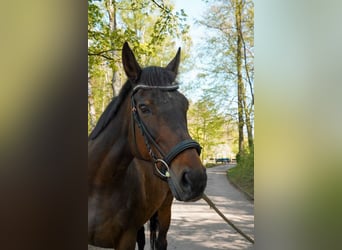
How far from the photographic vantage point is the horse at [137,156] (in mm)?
825

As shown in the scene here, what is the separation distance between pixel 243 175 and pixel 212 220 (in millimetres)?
385

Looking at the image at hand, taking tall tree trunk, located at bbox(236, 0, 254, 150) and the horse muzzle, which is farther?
tall tree trunk, located at bbox(236, 0, 254, 150)

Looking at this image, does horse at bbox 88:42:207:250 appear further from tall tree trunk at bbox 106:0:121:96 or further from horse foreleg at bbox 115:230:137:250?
tall tree trunk at bbox 106:0:121:96

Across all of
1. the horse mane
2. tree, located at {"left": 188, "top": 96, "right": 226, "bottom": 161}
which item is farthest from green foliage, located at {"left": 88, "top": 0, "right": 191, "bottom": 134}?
tree, located at {"left": 188, "top": 96, "right": 226, "bottom": 161}

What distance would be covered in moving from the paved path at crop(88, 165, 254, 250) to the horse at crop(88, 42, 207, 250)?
50 centimetres

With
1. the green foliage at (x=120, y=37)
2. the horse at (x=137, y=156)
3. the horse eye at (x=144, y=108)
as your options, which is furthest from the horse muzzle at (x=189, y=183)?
the green foliage at (x=120, y=37)

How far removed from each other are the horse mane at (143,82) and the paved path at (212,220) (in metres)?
0.72

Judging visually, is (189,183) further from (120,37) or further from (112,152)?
(120,37)

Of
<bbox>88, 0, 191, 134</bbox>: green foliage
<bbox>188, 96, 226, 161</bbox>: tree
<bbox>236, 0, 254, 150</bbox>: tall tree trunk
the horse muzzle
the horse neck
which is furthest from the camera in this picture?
<bbox>236, 0, 254, 150</bbox>: tall tree trunk

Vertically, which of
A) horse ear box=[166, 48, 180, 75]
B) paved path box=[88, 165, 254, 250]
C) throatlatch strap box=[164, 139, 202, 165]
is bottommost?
paved path box=[88, 165, 254, 250]

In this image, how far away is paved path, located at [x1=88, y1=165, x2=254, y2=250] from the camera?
1.70 meters

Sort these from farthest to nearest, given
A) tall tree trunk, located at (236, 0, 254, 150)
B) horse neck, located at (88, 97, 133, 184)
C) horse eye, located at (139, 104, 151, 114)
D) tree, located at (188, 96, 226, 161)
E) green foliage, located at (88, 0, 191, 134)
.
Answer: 1. tall tree trunk, located at (236, 0, 254, 150)
2. tree, located at (188, 96, 226, 161)
3. green foliage, located at (88, 0, 191, 134)
4. horse neck, located at (88, 97, 133, 184)
5. horse eye, located at (139, 104, 151, 114)
